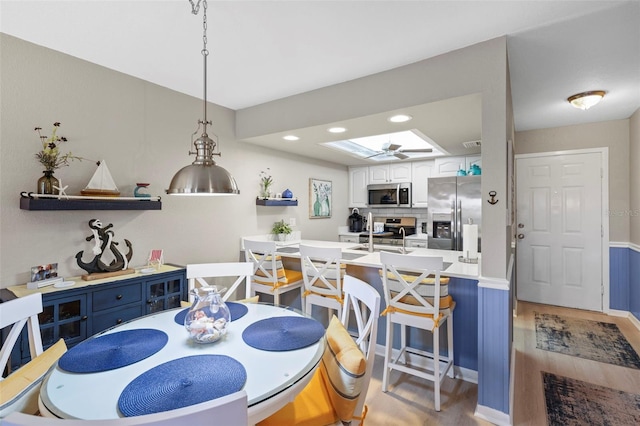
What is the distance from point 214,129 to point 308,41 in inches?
65.0

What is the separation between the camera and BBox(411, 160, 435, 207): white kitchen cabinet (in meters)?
4.80

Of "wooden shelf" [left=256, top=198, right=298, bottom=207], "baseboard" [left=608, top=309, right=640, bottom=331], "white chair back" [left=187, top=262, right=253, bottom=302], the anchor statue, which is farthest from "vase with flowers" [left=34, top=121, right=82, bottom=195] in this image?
"baseboard" [left=608, top=309, right=640, bottom=331]

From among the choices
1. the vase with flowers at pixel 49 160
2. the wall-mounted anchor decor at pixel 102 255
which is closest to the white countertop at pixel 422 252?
the wall-mounted anchor decor at pixel 102 255

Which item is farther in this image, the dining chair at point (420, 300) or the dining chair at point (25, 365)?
the dining chair at point (420, 300)

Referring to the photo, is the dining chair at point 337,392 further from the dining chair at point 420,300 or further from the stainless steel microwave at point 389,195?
the stainless steel microwave at point 389,195

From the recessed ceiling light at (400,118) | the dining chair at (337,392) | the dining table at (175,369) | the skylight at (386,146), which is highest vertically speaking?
the skylight at (386,146)

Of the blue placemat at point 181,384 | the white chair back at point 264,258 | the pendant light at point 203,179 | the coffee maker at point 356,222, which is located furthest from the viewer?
the coffee maker at point 356,222

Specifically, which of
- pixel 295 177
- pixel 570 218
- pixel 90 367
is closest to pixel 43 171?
pixel 90 367

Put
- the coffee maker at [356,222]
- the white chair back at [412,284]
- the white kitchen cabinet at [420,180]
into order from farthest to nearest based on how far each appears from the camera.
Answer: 1. the coffee maker at [356,222]
2. the white kitchen cabinet at [420,180]
3. the white chair back at [412,284]

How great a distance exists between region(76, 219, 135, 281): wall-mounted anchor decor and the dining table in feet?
3.23

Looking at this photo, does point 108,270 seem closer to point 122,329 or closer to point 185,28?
point 122,329

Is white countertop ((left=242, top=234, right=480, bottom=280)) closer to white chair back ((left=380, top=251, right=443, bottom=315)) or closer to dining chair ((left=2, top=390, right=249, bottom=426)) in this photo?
white chair back ((left=380, top=251, right=443, bottom=315))

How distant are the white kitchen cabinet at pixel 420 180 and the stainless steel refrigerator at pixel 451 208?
61cm

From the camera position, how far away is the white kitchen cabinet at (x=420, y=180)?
4801 mm
